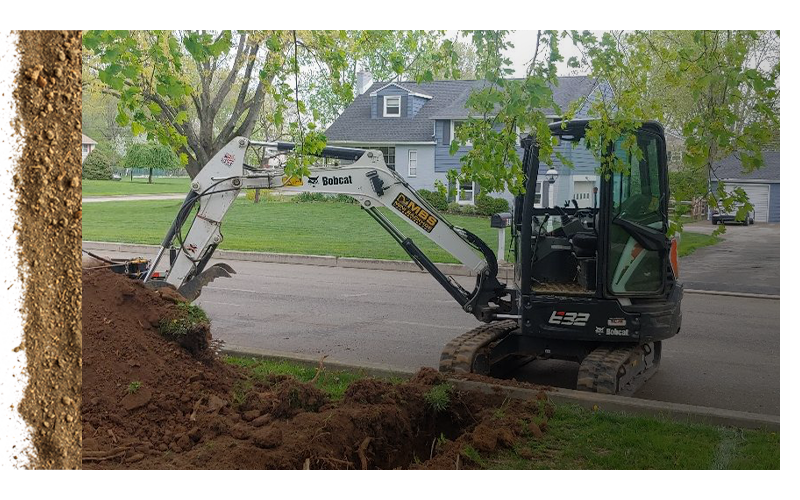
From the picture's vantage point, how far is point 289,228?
28.9 metres

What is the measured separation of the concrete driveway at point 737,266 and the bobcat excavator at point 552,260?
255 inches

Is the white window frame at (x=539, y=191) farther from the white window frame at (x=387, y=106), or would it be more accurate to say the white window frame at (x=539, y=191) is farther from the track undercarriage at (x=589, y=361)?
the white window frame at (x=387, y=106)

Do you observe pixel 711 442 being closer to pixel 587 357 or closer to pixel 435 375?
pixel 587 357

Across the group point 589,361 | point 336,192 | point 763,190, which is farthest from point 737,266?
point 763,190

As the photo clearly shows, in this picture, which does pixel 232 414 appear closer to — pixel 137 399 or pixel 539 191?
pixel 137 399

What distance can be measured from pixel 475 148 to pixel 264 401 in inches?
121

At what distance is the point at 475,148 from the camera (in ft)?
25.6

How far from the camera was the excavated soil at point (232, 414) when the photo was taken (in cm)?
569

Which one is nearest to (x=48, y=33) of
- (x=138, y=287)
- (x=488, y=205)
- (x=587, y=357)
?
(x=138, y=287)

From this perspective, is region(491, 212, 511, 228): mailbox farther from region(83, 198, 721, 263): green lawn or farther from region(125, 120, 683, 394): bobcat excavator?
region(83, 198, 721, 263): green lawn

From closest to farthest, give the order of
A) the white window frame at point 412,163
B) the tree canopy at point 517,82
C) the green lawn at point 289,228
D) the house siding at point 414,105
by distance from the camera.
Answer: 1. the tree canopy at point 517,82
2. the green lawn at point 289,228
3. the white window frame at point 412,163
4. the house siding at point 414,105

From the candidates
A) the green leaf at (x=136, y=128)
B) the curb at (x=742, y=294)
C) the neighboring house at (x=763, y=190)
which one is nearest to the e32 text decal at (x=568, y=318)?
the green leaf at (x=136, y=128)
